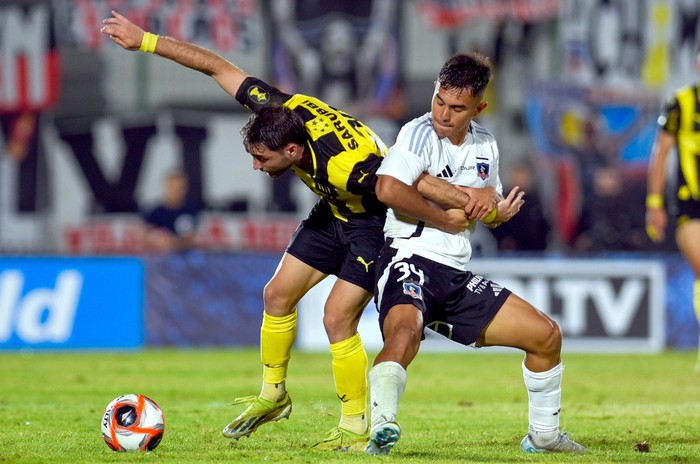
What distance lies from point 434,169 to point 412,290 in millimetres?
650

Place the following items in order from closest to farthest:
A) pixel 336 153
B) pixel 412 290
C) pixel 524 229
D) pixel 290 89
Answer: pixel 412 290 < pixel 336 153 < pixel 524 229 < pixel 290 89

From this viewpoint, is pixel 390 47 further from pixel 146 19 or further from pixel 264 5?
pixel 146 19

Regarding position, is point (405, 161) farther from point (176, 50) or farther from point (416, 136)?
point (176, 50)

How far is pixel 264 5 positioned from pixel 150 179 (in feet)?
9.66

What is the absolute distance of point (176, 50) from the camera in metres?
6.93

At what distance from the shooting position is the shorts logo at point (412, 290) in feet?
19.7

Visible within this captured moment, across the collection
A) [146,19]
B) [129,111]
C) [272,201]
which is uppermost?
[146,19]

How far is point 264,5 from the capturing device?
1791 cm

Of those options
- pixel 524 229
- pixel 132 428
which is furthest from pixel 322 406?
pixel 524 229

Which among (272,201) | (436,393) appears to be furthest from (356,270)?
(272,201)

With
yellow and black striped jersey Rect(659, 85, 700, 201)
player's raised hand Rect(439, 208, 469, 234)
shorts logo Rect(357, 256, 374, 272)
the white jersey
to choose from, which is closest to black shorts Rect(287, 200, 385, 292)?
shorts logo Rect(357, 256, 374, 272)

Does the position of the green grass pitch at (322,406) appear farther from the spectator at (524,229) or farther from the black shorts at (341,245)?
the spectator at (524,229)

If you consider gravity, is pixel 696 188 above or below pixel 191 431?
above

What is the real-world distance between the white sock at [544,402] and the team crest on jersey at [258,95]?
1.99m
